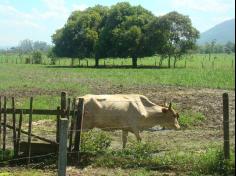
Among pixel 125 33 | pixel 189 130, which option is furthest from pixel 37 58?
pixel 189 130

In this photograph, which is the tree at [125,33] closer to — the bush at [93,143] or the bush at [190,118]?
the bush at [190,118]

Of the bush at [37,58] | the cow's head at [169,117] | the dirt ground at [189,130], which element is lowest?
the dirt ground at [189,130]

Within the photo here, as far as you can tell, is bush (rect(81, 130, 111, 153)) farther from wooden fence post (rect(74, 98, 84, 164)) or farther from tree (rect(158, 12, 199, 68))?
tree (rect(158, 12, 199, 68))

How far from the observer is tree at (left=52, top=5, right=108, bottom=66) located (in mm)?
81500

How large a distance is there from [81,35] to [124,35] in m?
→ 13.4

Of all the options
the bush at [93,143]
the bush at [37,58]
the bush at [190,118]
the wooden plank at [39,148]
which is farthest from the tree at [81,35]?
the wooden plank at [39,148]

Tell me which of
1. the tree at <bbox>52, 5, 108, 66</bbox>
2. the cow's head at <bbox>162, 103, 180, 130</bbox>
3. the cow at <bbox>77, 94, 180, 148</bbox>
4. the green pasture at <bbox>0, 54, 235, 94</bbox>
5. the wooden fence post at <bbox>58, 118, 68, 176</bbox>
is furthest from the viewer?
the tree at <bbox>52, 5, 108, 66</bbox>

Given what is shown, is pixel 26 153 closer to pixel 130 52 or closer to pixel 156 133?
pixel 156 133

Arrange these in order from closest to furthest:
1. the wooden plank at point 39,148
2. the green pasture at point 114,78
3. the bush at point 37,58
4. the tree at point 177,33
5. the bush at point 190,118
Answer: the wooden plank at point 39,148, the bush at point 190,118, the green pasture at point 114,78, the tree at point 177,33, the bush at point 37,58

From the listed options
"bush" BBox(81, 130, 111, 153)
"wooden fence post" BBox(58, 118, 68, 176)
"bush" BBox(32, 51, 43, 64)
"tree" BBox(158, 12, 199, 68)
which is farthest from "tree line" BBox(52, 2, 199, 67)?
"wooden fence post" BBox(58, 118, 68, 176)

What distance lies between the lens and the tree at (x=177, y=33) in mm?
69625

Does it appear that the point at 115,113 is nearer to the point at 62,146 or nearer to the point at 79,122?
the point at 79,122

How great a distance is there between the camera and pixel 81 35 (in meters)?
83.6

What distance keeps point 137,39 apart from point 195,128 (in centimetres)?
5525
